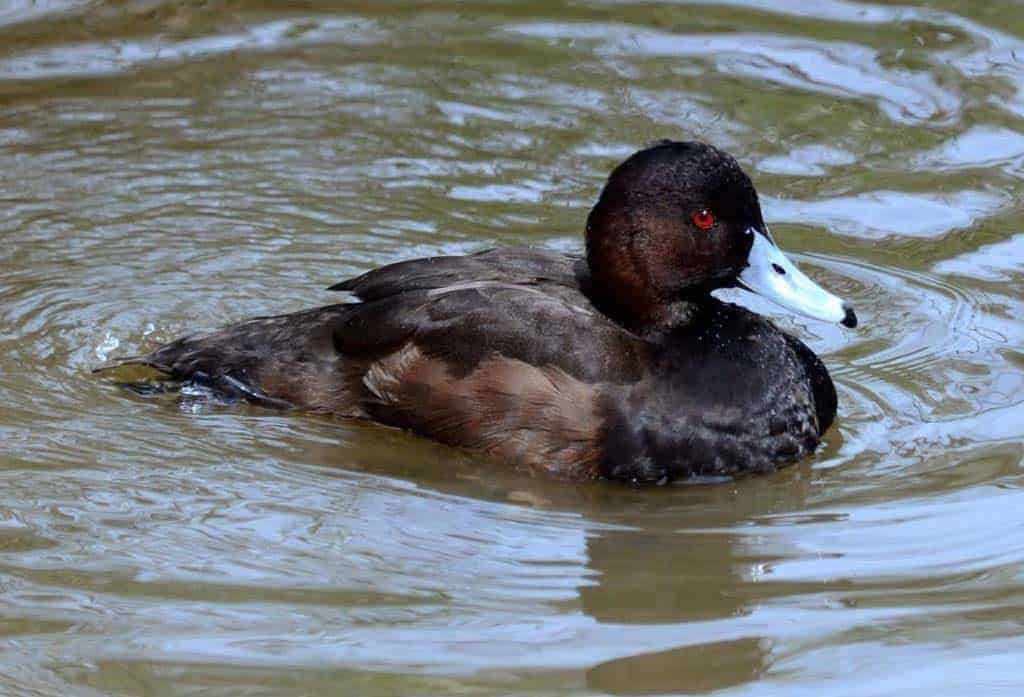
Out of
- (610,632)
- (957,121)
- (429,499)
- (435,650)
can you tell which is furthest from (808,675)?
(957,121)

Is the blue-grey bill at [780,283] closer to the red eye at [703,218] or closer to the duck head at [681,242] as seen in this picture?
the duck head at [681,242]

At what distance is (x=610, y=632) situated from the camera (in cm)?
438

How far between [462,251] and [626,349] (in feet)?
5.99

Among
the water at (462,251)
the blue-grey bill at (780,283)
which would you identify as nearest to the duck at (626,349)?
the blue-grey bill at (780,283)

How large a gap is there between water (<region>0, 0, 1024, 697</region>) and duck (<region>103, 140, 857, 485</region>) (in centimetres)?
13

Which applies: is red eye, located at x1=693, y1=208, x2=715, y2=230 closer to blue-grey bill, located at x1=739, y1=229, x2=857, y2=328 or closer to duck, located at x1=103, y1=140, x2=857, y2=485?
duck, located at x1=103, y1=140, x2=857, y2=485

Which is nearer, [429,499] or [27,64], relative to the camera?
[429,499]

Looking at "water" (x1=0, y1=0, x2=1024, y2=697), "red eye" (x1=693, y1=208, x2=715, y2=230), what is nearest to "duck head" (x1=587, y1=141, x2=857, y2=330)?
"red eye" (x1=693, y1=208, x2=715, y2=230)

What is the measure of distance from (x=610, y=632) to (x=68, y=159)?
15.0ft

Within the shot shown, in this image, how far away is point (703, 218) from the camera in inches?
220

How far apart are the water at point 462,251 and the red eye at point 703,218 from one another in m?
0.84

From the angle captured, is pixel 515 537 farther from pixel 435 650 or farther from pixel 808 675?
pixel 808 675

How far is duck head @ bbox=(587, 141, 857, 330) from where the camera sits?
18.2ft

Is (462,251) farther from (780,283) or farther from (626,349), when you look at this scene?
(780,283)
